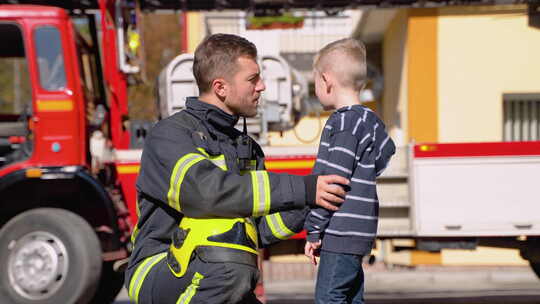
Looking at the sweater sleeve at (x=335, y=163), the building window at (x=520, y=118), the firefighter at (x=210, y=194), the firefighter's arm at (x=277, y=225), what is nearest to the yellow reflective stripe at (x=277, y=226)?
the firefighter's arm at (x=277, y=225)

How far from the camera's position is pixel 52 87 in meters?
6.12

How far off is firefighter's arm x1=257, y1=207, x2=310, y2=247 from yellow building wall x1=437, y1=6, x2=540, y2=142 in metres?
9.40

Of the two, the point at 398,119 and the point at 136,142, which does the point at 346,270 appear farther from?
the point at 398,119

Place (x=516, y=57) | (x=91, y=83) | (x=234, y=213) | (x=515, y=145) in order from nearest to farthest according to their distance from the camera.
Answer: (x=234, y=213)
(x=515, y=145)
(x=91, y=83)
(x=516, y=57)

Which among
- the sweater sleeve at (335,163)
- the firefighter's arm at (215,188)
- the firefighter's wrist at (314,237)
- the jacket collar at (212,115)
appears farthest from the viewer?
the firefighter's wrist at (314,237)

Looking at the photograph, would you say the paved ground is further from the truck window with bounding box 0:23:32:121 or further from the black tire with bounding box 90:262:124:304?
→ the truck window with bounding box 0:23:32:121

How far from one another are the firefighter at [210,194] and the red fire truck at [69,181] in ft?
11.0

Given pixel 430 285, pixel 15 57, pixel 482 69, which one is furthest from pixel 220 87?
pixel 482 69

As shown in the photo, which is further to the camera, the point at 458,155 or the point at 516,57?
the point at 516,57

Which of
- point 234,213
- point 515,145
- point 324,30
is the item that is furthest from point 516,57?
point 234,213

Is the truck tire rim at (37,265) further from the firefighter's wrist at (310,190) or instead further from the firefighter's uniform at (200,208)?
the firefighter's wrist at (310,190)

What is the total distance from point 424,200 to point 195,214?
3980mm

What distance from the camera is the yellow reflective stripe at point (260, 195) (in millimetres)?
2490

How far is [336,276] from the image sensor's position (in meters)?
3.40
